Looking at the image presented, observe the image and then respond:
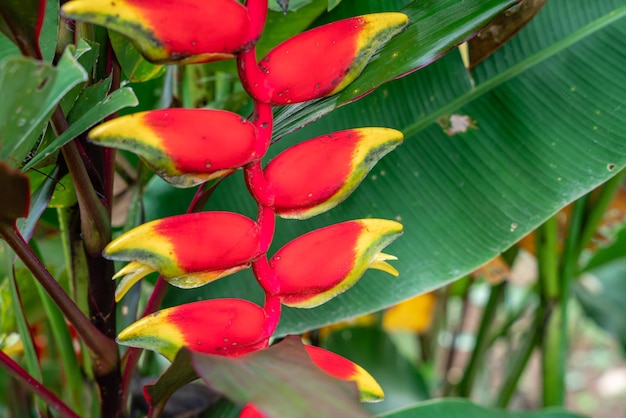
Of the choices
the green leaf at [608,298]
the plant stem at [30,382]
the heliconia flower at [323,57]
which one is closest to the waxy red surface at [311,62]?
the heliconia flower at [323,57]

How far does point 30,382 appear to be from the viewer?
0.36 m

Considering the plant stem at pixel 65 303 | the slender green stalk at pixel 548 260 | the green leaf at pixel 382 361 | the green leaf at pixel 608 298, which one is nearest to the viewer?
the plant stem at pixel 65 303

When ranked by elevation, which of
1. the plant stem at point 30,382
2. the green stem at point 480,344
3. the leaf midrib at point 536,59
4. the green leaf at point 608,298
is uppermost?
the plant stem at point 30,382

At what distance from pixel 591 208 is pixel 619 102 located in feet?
0.96

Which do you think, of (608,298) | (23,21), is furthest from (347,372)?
(608,298)

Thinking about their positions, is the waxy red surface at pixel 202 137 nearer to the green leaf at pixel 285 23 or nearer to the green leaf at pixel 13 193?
the green leaf at pixel 13 193

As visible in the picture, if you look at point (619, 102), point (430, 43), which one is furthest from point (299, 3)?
point (619, 102)

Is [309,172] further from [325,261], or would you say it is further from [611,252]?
[611,252]

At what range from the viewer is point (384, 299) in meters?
0.52

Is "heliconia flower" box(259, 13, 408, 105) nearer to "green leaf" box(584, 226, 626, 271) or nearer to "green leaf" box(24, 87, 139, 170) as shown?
"green leaf" box(24, 87, 139, 170)

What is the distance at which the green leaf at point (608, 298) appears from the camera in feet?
3.34

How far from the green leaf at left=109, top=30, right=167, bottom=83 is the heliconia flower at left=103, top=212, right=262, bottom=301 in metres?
0.13

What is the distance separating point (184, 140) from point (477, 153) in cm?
33

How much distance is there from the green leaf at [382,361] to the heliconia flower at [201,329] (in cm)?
55
